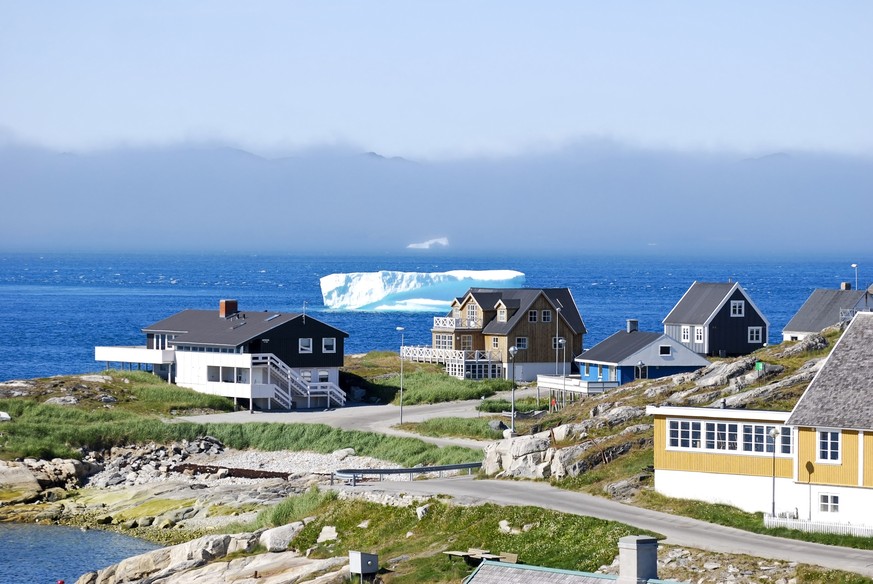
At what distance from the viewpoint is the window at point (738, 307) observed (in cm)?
7931

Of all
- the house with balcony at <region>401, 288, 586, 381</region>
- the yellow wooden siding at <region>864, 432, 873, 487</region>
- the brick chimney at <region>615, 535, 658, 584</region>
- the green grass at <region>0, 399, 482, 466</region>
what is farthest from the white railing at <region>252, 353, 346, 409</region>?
the brick chimney at <region>615, 535, 658, 584</region>

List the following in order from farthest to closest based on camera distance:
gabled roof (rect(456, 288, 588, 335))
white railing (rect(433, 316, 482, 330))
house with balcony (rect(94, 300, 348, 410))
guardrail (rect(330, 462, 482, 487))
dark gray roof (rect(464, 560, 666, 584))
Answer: white railing (rect(433, 316, 482, 330)) < gabled roof (rect(456, 288, 588, 335)) < house with balcony (rect(94, 300, 348, 410)) < guardrail (rect(330, 462, 482, 487)) < dark gray roof (rect(464, 560, 666, 584))

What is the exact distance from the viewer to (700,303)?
264ft

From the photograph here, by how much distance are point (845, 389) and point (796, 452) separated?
2.10 metres

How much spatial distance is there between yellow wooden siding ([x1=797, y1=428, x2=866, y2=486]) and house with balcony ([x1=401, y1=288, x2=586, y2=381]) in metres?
43.3

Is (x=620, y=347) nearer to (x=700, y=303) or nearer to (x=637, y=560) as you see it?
(x=700, y=303)

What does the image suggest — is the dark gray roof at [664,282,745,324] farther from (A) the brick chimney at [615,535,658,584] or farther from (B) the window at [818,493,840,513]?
(A) the brick chimney at [615,535,658,584]

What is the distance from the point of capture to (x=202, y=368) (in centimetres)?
7606

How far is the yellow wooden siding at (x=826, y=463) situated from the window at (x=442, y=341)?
159 feet

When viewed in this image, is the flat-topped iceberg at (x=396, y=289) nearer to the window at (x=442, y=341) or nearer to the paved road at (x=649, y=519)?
the window at (x=442, y=341)

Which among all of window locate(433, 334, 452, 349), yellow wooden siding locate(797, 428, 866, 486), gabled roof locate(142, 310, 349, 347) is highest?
gabled roof locate(142, 310, 349, 347)

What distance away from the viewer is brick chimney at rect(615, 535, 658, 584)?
88.6 feet

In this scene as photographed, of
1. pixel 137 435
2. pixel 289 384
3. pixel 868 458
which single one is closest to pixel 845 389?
pixel 868 458

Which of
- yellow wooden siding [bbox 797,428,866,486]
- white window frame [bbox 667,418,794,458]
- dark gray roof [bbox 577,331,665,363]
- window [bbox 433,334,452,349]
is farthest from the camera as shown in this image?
window [bbox 433,334,452,349]
